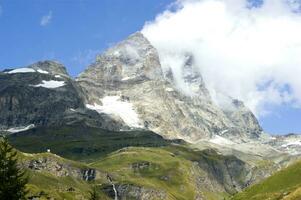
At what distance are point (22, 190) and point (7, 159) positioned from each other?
114 inches

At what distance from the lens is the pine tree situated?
46781mm

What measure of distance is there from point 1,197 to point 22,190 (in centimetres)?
181

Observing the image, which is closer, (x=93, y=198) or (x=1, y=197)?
(x=1, y=197)

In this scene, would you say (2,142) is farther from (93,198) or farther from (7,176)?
(93,198)

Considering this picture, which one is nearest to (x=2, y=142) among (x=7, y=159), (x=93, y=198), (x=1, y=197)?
(x=7, y=159)

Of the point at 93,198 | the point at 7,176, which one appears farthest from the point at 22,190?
the point at 93,198

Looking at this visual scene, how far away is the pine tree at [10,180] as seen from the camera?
1842 inches

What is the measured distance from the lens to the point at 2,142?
4959cm

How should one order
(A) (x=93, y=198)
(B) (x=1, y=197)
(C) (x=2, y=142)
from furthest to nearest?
(A) (x=93, y=198) < (C) (x=2, y=142) < (B) (x=1, y=197)

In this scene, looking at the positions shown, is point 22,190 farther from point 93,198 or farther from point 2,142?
point 93,198

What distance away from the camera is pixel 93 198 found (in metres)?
77.7

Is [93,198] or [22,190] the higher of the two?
[93,198]

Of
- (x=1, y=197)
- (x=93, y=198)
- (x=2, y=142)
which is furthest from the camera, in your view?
(x=93, y=198)

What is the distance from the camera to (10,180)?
4766 centimetres
